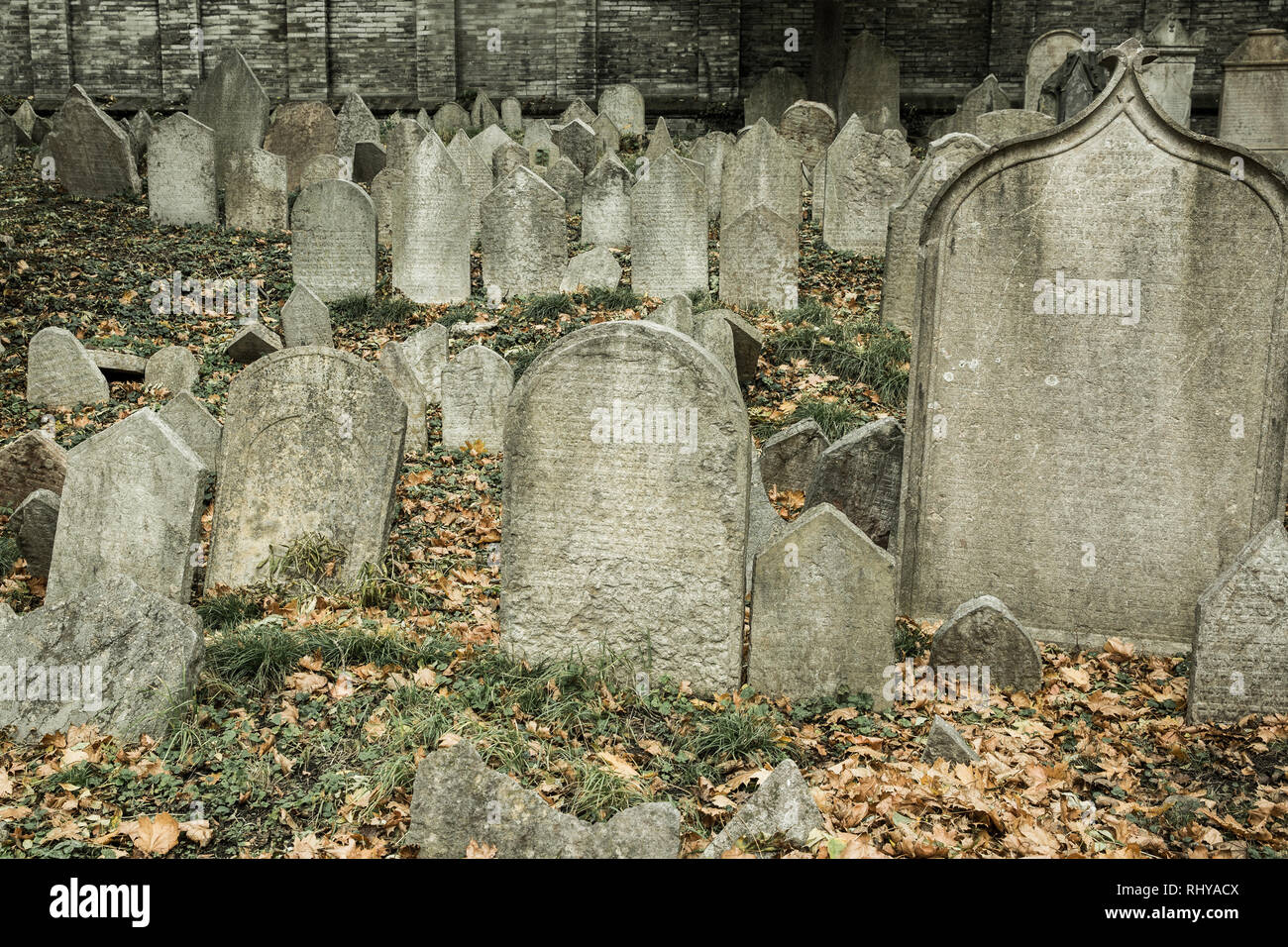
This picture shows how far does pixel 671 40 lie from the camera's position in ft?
68.9

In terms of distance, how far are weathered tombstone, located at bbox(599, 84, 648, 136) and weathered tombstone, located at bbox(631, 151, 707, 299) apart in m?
A: 9.11

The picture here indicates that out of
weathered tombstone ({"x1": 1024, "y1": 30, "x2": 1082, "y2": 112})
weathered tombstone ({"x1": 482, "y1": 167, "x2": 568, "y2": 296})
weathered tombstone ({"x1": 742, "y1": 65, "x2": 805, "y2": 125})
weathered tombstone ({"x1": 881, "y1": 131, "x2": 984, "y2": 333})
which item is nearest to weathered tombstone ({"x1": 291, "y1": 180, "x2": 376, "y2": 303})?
weathered tombstone ({"x1": 482, "y1": 167, "x2": 568, "y2": 296})

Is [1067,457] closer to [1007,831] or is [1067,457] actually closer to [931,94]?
[1007,831]

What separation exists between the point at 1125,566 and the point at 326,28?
19.2 m

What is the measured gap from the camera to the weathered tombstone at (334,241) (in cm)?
1099

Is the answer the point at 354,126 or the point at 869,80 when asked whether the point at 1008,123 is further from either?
the point at 354,126

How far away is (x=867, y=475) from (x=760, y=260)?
14.5 ft

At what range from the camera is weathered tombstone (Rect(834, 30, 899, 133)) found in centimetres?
1856

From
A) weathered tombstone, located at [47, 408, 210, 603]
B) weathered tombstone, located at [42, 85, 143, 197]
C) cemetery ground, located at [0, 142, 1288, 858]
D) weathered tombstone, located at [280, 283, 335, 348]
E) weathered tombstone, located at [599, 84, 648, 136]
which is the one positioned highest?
weathered tombstone, located at [599, 84, 648, 136]

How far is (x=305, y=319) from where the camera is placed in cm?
1003

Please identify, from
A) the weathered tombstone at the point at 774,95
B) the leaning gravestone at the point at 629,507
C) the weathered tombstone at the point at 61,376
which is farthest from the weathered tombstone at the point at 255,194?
the leaning gravestone at the point at 629,507

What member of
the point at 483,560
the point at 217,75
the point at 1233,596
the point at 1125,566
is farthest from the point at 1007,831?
the point at 217,75

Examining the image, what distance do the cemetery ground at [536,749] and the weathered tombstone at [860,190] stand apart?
18.1 feet

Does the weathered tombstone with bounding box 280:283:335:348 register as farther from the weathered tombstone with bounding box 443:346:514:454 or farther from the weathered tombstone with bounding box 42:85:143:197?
the weathered tombstone with bounding box 42:85:143:197
